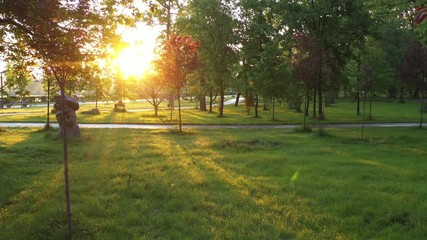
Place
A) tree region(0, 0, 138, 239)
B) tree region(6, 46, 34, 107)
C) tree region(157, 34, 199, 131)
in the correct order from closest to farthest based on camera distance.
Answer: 1. tree region(0, 0, 138, 239)
2. tree region(6, 46, 34, 107)
3. tree region(157, 34, 199, 131)

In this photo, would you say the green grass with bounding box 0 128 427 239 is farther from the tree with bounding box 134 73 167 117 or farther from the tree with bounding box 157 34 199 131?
the tree with bounding box 134 73 167 117

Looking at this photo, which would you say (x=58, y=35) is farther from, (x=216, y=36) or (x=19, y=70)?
(x=216, y=36)

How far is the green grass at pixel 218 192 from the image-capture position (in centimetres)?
547

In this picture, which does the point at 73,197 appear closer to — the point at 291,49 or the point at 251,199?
the point at 251,199

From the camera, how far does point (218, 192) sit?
23.9 feet

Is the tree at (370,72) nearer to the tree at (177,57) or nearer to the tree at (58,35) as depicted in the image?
the tree at (177,57)

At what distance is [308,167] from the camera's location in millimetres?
9461

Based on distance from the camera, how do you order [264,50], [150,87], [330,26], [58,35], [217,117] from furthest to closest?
[150,87], [217,117], [264,50], [330,26], [58,35]

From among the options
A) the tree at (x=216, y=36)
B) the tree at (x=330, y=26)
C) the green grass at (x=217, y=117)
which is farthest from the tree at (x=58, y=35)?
the tree at (x=216, y=36)

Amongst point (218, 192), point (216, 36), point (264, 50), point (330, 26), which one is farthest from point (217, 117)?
Result: point (218, 192)

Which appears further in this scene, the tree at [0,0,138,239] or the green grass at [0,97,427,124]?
the green grass at [0,97,427,124]

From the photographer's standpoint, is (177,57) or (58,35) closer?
(58,35)

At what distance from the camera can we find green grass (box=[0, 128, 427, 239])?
18.0 feet

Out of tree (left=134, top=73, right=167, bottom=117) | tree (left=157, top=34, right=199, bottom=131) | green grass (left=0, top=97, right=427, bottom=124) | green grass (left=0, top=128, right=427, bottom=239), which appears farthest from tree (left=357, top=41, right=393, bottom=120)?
tree (left=134, top=73, right=167, bottom=117)
